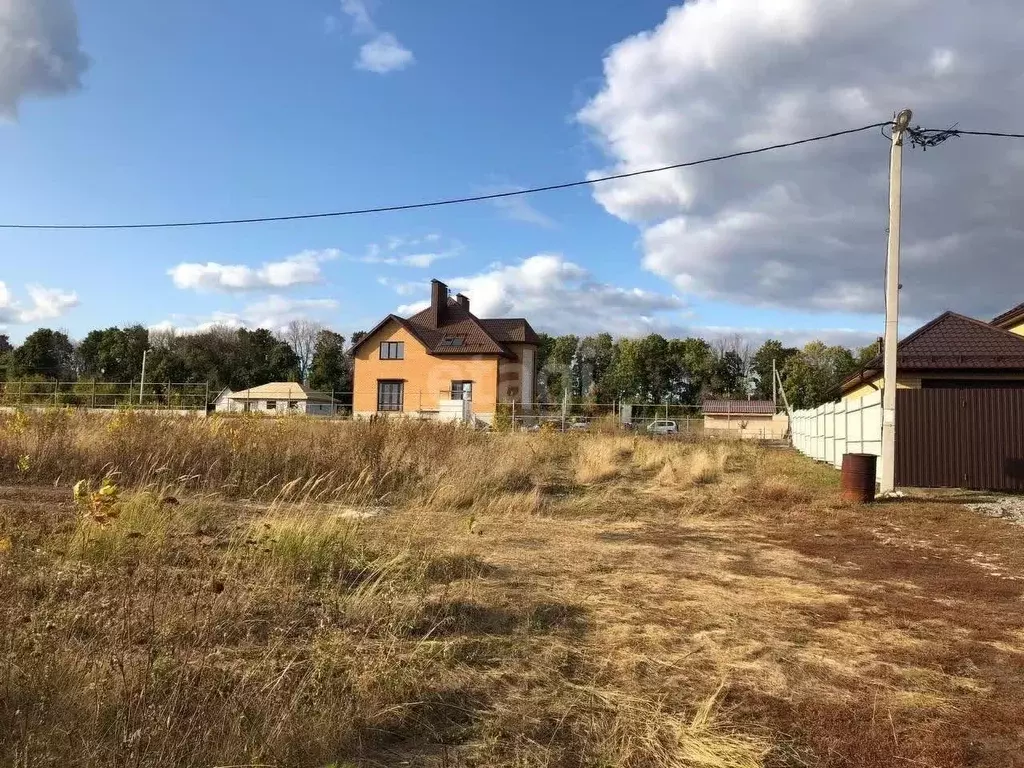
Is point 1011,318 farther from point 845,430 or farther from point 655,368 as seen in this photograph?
point 655,368

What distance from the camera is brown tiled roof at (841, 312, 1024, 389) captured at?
15.7 metres

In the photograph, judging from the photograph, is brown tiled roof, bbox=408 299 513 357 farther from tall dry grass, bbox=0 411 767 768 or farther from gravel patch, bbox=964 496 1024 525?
tall dry grass, bbox=0 411 767 768

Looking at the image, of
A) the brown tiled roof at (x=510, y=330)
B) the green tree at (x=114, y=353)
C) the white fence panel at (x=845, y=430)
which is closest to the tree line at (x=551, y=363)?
the green tree at (x=114, y=353)

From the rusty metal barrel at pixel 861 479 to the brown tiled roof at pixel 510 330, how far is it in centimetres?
3110

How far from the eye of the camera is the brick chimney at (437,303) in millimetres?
42781

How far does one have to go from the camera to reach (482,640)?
3809mm

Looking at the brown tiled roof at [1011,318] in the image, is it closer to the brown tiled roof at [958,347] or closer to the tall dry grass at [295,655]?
the brown tiled roof at [958,347]

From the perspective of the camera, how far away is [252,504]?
8.03 m

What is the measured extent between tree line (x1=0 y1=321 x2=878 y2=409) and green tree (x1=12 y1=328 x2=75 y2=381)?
98 mm

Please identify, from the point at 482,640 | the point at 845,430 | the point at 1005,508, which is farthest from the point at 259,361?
the point at 482,640

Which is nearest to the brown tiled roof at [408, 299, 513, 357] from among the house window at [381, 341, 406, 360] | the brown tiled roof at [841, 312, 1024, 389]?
the house window at [381, 341, 406, 360]

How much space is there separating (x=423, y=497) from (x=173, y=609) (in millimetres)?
5666

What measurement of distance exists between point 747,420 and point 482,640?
1866 inches

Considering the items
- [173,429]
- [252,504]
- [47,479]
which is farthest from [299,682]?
[173,429]
